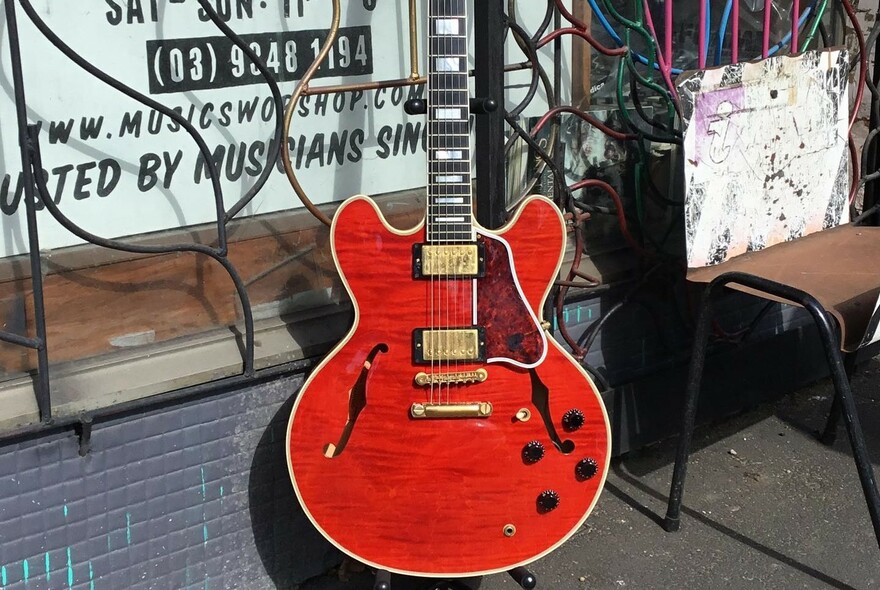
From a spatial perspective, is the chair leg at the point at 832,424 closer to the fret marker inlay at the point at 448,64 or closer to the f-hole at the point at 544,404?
the f-hole at the point at 544,404

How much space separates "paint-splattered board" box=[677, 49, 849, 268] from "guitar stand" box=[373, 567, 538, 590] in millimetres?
1072

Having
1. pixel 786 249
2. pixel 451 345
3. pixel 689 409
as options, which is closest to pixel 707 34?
pixel 786 249

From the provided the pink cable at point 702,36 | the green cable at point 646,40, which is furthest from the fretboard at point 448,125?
the pink cable at point 702,36

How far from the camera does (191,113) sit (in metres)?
2.61

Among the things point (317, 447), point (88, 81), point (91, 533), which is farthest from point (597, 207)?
point (91, 533)

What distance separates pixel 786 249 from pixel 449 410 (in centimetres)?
143

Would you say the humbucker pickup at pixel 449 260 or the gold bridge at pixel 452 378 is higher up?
the humbucker pickup at pixel 449 260

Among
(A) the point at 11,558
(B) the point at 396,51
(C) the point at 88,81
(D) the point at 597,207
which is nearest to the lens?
(A) the point at 11,558

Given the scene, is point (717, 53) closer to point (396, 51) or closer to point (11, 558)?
point (396, 51)

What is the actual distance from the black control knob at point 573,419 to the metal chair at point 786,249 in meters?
0.61

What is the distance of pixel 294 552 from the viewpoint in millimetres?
2707

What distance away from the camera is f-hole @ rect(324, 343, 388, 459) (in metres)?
2.30

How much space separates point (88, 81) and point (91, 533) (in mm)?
1135

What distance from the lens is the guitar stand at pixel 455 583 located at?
2.30 meters
